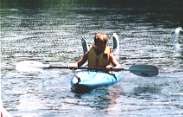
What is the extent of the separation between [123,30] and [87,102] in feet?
62.8

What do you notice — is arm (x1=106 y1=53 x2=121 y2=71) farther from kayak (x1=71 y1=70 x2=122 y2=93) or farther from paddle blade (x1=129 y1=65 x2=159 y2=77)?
paddle blade (x1=129 y1=65 x2=159 y2=77)

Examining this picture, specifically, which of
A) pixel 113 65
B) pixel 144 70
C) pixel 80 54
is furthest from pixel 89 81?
pixel 80 54

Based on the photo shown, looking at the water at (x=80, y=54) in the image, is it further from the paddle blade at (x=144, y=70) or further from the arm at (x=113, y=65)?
the arm at (x=113, y=65)

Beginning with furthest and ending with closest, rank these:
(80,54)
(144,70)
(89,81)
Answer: (80,54)
(144,70)
(89,81)

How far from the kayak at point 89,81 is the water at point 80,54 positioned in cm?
21

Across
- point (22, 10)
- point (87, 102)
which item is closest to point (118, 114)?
point (87, 102)

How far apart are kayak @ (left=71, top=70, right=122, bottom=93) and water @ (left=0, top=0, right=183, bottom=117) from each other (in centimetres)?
21

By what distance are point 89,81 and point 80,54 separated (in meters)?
8.59

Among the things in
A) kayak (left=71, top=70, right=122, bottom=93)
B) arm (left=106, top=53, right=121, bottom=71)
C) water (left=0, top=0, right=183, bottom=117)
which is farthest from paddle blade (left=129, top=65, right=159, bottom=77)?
kayak (left=71, top=70, right=122, bottom=93)

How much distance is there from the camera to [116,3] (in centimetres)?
5838

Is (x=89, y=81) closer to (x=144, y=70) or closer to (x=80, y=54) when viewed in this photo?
(x=144, y=70)

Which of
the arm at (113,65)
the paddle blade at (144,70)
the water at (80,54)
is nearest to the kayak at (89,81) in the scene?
the water at (80,54)

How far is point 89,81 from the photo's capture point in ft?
55.5

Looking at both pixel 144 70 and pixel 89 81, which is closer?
pixel 89 81
